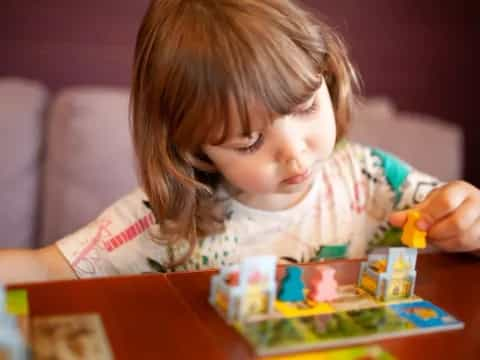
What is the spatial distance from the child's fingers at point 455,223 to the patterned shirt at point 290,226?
0.17 meters

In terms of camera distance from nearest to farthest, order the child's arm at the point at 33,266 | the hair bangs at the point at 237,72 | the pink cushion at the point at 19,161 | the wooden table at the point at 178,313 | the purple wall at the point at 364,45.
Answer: the wooden table at the point at 178,313
the hair bangs at the point at 237,72
the child's arm at the point at 33,266
the pink cushion at the point at 19,161
the purple wall at the point at 364,45

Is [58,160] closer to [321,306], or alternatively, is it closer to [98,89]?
[98,89]

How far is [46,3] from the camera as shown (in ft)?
4.94

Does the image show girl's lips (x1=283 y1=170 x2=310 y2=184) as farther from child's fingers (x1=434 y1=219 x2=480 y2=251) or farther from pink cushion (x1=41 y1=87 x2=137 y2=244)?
pink cushion (x1=41 y1=87 x2=137 y2=244)

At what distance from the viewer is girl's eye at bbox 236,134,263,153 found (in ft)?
2.52

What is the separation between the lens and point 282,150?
77 cm

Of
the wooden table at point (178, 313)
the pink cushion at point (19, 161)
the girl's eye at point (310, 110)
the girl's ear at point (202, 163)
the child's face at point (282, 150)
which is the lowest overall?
the pink cushion at point (19, 161)

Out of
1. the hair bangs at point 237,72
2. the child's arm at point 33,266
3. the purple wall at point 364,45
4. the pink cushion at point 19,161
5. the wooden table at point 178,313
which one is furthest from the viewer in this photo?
the purple wall at point 364,45

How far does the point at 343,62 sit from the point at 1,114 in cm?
83

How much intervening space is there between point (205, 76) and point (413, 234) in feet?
1.01

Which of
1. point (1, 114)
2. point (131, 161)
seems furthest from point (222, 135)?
point (1, 114)

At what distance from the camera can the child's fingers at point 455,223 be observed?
0.80 m

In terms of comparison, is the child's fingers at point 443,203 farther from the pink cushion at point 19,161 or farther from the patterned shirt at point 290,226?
the pink cushion at point 19,161

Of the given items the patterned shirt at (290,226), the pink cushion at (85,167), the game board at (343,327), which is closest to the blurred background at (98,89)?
the pink cushion at (85,167)
